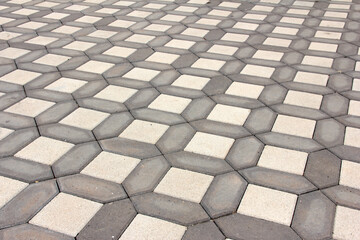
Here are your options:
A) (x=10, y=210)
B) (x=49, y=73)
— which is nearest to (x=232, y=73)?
(x=49, y=73)

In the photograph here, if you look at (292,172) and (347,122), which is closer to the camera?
(292,172)

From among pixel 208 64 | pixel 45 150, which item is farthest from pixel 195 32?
pixel 45 150

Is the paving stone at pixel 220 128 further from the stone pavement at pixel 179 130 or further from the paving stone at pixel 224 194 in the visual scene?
the paving stone at pixel 224 194

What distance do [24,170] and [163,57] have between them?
2.02 meters

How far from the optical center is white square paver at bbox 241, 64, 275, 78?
3.60 meters

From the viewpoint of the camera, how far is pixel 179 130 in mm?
2773

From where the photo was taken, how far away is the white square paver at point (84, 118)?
285cm

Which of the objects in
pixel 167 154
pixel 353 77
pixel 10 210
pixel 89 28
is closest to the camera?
pixel 10 210

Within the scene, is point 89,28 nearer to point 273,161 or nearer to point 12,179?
point 12,179

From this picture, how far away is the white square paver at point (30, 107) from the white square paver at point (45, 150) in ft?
1.33

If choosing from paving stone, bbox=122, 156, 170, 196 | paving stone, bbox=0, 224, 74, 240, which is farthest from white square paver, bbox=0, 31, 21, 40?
paving stone, bbox=0, 224, 74, 240

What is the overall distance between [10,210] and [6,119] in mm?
1047

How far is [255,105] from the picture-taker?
309cm

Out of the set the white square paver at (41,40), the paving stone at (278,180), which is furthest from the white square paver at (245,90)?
the white square paver at (41,40)
